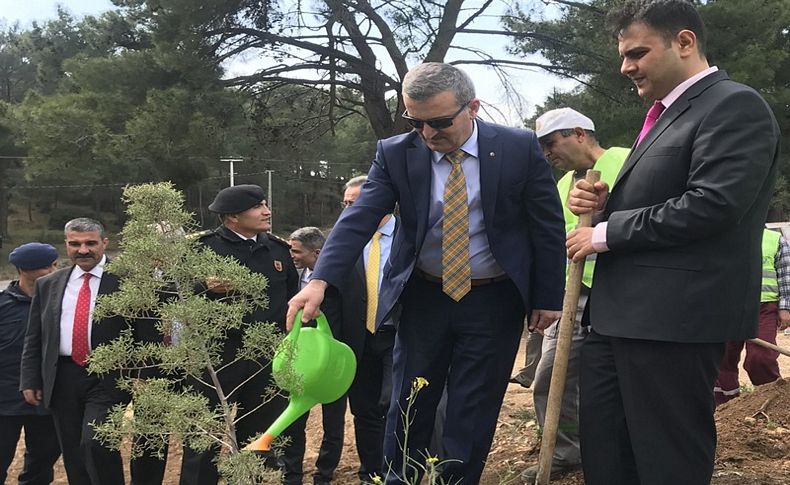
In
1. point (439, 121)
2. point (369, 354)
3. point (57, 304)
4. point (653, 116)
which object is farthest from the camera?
point (369, 354)

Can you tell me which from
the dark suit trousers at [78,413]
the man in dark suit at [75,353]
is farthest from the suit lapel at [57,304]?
the dark suit trousers at [78,413]

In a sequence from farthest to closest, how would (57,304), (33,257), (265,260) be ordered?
(33,257) → (265,260) → (57,304)

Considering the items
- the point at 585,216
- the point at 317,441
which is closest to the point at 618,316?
the point at 585,216

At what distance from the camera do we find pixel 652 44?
2.40 m

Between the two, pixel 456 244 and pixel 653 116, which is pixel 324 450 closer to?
pixel 456 244

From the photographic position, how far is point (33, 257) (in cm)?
521

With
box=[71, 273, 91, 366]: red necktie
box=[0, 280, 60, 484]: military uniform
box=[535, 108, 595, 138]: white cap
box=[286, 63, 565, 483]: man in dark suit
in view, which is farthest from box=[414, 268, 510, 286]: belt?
box=[0, 280, 60, 484]: military uniform

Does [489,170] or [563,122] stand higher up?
[563,122]

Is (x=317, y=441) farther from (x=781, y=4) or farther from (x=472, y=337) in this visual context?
(x=781, y=4)

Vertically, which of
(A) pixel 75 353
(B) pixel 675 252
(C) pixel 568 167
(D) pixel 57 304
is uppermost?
(C) pixel 568 167

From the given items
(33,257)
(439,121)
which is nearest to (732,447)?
(439,121)

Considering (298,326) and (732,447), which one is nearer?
(298,326)

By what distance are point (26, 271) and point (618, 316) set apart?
4.30m

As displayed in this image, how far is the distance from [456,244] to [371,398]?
226cm
